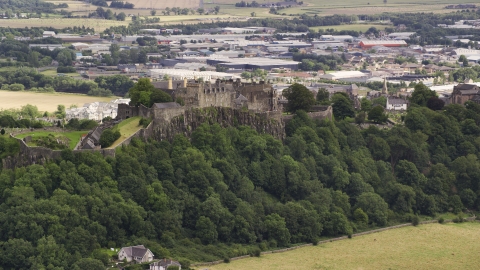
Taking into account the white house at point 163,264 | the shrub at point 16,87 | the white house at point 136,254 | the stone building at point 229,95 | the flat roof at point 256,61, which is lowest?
the flat roof at point 256,61

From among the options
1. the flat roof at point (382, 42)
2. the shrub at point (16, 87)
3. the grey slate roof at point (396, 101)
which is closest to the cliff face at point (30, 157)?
the grey slate roof at point (396, 101)

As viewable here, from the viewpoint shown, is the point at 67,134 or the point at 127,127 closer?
the point at 127,127

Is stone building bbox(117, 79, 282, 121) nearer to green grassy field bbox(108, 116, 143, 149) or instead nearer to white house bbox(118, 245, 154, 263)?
green grassy field bbox(108, 116, 143, 149)

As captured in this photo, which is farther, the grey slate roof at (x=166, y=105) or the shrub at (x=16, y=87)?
the shrub at (x=16, y=87)

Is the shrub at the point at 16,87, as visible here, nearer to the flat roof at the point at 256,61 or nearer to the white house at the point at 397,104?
the flat roof at the point at 256,61

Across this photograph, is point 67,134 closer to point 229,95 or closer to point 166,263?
point 229,95

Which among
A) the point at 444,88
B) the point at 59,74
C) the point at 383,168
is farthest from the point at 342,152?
the point at 59,74

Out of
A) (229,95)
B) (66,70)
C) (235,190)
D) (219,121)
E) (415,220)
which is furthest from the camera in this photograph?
(66,70)

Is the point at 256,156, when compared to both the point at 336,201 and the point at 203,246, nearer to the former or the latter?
the point at 336,201

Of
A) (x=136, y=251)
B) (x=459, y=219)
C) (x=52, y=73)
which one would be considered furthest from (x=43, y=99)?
(x=136, y=251)
